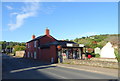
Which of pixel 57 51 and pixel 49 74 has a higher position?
pixel 57 51

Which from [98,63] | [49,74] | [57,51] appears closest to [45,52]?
[57,51]

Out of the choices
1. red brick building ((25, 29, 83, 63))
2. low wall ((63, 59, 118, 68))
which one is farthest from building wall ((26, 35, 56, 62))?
low wall ((63, 59, 118, 68))

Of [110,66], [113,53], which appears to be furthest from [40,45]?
[110,66]

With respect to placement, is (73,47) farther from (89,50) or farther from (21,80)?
(21,80)

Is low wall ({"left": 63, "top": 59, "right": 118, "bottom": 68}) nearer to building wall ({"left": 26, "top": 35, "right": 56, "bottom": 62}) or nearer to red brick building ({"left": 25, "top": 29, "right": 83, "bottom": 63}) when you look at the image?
red brick building ({"left": 25, "top": 29, "right": 83, "bottom": 63})

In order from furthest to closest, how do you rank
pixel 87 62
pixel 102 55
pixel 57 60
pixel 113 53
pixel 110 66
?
pixel 57 60 < pixel 102 55 < pixel 113 53 < pixel 87 62 < pixel 110 66

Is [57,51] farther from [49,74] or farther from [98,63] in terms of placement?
[49,74]

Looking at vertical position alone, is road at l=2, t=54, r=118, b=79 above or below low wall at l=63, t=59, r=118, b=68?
below

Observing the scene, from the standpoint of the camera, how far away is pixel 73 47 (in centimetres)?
3262

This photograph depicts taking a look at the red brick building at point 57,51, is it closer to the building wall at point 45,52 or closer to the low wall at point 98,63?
the building wall at point 45,52

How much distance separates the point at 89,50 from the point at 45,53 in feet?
33.7

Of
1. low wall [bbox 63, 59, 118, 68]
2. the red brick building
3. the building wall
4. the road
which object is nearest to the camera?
the road

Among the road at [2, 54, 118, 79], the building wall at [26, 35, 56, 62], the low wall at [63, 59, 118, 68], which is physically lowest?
the road at [2, 54, 118, 79]

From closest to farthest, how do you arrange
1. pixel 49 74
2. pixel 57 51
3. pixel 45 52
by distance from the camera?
pixel 49 74
pixel 57 51
pixel 45 52
